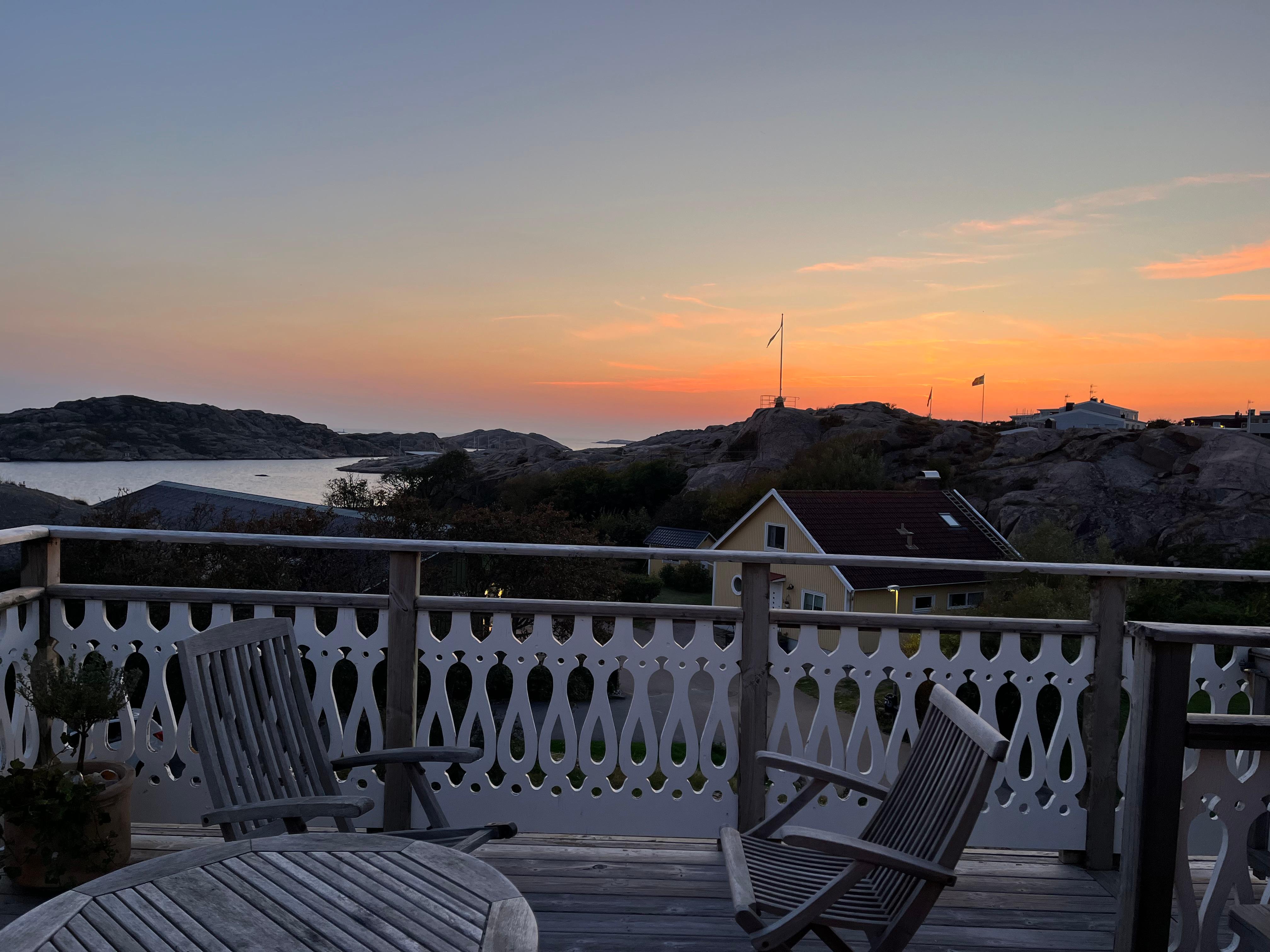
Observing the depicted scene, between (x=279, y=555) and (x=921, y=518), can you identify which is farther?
(x=921, y=518)

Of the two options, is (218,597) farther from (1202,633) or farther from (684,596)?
(684,596)

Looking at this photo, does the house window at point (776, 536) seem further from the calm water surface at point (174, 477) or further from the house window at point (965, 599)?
the calm water surface at point (174, 477)

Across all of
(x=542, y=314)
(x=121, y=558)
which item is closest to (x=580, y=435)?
(x=542, y=314)

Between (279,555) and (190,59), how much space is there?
6.36 metres

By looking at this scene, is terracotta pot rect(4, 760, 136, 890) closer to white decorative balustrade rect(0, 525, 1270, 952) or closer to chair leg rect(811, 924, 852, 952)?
white decorative balustrade rect(0, 525, 1270, 952)

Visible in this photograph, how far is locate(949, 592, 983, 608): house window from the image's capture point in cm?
2344

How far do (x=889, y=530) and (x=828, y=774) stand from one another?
22.4m

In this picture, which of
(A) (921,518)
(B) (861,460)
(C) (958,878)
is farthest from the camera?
(B) (861,460)

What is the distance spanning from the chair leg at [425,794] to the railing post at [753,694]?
116cm

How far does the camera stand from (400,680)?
3.19 m

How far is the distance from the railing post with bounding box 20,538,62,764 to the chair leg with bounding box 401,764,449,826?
1722 millimetres

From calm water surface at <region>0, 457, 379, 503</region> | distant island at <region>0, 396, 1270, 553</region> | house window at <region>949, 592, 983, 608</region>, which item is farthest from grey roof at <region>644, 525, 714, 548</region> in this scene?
calm water surface at <region>0, 457, 379, 503</region>

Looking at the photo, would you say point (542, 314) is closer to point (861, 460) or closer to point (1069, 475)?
point (861, 460)

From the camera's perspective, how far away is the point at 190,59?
9.44m
